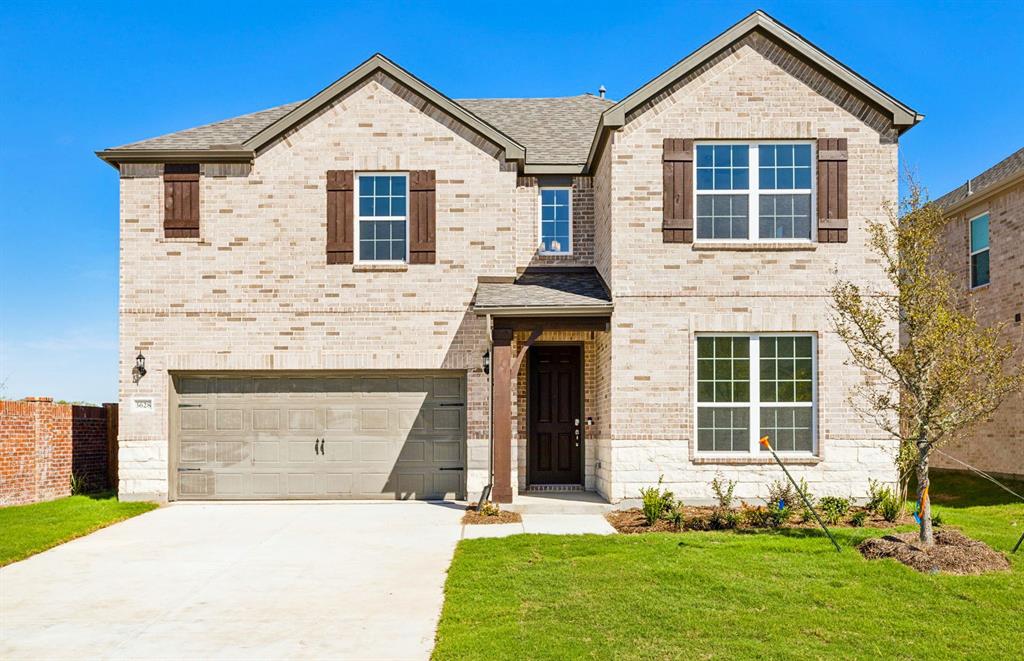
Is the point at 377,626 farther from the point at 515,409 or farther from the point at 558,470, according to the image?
the point at 558,470

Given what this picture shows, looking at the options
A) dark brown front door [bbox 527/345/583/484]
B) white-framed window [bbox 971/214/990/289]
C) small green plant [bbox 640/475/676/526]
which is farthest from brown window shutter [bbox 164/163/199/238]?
white-framed window [bbox 971/214/990/289]

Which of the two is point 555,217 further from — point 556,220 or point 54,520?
point 54,520

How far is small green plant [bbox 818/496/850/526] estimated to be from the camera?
10.2 metres

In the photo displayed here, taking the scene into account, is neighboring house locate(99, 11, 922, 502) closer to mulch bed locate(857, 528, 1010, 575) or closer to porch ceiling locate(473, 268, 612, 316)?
porch ceiling locate(473, 268, 612, 316)

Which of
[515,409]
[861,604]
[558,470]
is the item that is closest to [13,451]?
[515,409]

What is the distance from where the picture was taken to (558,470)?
45.9ft

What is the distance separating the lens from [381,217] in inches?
520

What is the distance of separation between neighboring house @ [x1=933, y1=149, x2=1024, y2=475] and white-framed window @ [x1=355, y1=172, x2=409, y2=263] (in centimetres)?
1030

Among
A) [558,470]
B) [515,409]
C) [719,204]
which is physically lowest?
[558,470]

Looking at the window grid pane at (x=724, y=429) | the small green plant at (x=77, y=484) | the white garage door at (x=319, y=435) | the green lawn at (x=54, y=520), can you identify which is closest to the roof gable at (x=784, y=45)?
the window grid pane at (x=724, y=429)

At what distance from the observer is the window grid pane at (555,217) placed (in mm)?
14094

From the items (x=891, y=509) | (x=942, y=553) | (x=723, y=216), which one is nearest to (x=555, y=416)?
(x=723, y=216)

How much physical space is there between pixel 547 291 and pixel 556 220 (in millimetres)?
2052

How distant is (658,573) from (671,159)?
6837mm
